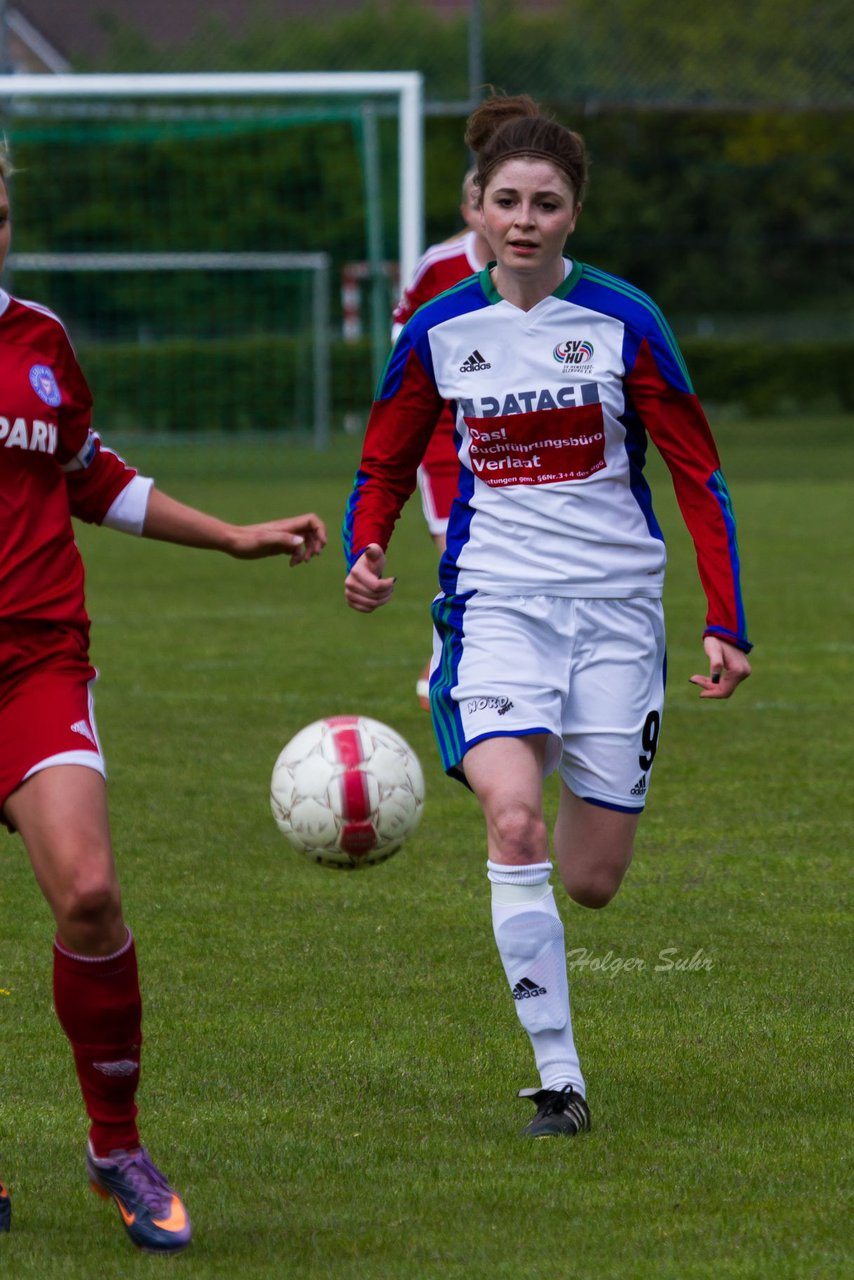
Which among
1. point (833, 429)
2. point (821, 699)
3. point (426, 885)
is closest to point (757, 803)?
point (426, 885)

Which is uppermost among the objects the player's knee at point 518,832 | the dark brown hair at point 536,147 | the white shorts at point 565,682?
the dark brown hair at point 536,147

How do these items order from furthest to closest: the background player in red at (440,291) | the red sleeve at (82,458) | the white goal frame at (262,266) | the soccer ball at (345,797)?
the white goal frame at (262,266), the background player in red at (440,291), the soccer ball at (345,797), the red sleeve at (82,458)

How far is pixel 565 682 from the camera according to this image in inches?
180

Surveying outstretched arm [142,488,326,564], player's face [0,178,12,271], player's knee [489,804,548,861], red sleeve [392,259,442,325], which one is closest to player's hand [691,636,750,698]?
player's knee [489,804,548,861]

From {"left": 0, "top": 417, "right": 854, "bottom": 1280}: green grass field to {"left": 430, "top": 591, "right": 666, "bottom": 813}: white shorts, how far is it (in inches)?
28.9

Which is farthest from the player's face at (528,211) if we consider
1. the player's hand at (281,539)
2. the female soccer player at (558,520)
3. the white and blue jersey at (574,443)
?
the player's hand at (281,539)

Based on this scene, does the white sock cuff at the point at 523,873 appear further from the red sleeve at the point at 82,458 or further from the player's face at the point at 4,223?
the player's face at the point at 4,223

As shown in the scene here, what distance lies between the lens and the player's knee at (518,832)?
436 centimetres

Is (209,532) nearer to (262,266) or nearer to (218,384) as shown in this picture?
(262,266)

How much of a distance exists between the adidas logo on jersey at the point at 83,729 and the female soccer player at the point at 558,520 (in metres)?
0.99

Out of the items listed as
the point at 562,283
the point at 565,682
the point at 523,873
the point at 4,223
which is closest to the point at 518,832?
the point at 523,873

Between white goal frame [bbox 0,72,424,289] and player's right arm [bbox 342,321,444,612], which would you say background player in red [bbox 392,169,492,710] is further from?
white goal frame [bbox 0,72,424,289]

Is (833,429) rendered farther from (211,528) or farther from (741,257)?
(211,528)

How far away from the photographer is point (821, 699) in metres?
10.1
